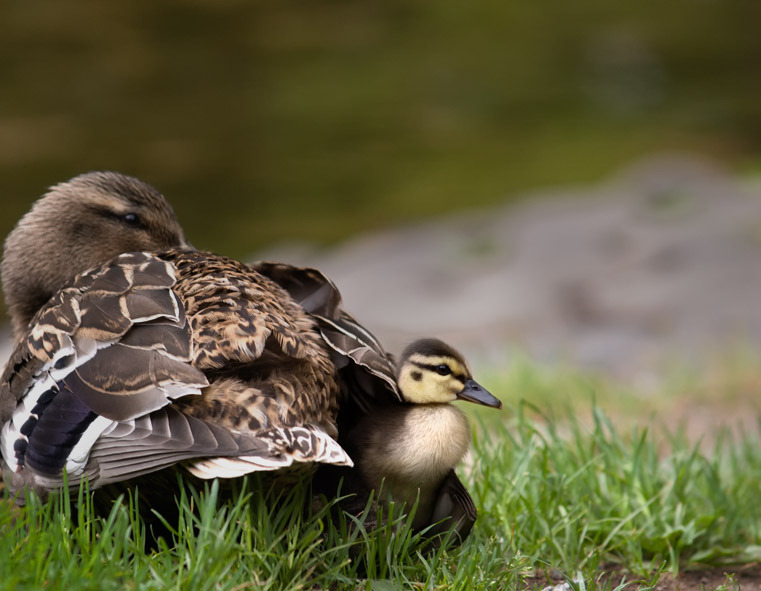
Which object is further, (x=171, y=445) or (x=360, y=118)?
(x=360, y=118)

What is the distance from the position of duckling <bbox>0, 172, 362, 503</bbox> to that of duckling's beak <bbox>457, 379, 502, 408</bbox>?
0.27 meters

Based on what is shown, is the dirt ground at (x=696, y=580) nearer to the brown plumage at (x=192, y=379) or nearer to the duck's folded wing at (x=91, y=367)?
the brown plumage at (x=192, y=379)

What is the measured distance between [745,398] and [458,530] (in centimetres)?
372

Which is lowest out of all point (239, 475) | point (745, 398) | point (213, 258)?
point (745, 398)

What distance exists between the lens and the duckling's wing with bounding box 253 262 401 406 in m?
3.50

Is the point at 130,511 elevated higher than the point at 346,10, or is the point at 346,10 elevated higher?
the point at 346,10

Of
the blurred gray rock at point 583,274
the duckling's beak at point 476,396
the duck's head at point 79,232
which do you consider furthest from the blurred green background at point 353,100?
the duckling's beak at point 476,396

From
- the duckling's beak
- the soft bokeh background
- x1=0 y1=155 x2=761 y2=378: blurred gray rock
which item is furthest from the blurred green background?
the duckling's beak

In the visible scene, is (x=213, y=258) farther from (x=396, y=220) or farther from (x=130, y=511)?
(x=396, y=220)

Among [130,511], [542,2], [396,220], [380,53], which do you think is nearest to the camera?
[130,511]

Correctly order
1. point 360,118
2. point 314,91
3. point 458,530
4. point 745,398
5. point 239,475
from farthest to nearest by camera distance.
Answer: point 314,91
point 360,118
point 745,398
point 458,530
point 239,475

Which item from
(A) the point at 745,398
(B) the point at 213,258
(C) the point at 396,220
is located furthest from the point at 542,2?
(B) the point at 213,258

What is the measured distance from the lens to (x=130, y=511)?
3191mm

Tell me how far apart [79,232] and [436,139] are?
589 inches
